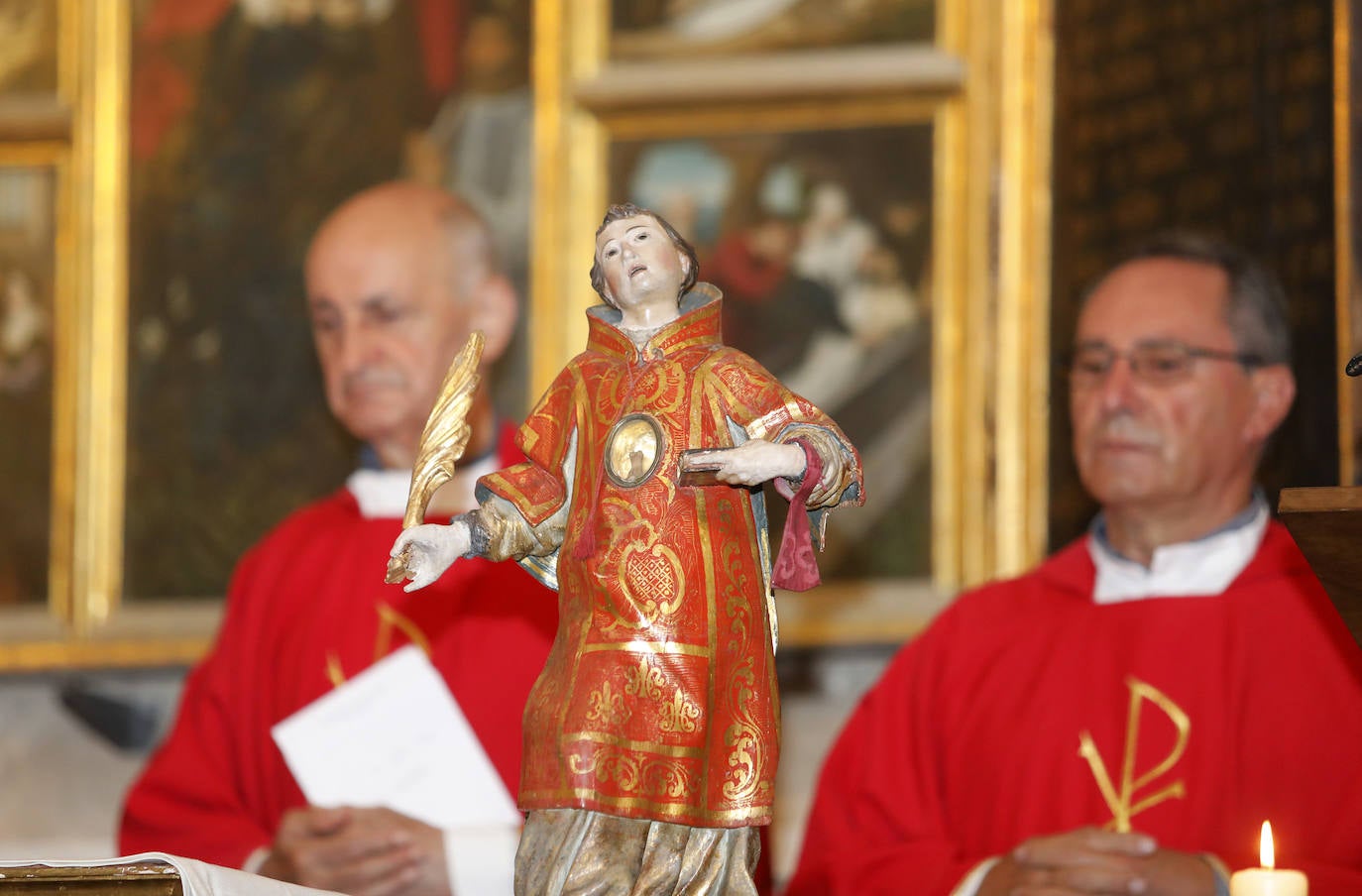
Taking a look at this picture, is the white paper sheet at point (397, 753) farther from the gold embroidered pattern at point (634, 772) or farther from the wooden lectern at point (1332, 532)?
the wooden lectern at point (1332, 532)

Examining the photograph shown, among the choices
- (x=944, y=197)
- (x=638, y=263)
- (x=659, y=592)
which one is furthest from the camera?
(x=944, y=197)

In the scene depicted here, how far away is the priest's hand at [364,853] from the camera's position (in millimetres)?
3336

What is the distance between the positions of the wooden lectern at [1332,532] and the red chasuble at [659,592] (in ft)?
1.68

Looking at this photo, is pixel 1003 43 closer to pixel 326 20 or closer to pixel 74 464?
pixel 326 20

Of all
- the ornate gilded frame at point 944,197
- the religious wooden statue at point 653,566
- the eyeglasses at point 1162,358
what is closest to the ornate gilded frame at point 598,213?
the ornate gilded frame at point 944,197

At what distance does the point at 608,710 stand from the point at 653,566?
175 millimetres

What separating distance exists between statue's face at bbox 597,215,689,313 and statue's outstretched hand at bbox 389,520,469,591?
37cm

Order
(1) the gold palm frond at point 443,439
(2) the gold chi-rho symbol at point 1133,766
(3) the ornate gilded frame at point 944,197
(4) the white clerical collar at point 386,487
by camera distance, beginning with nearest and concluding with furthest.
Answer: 1. (1) the gold palm frond at point 443,439
2. (2) the gold chi-rho symbol at point 1133,766
3. (4) the white clerical collar at point 386,487
4. (3) the ornate gilded frame at point 944,197

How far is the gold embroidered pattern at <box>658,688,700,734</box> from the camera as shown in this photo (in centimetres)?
217

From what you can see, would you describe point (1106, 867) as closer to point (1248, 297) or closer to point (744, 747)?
point (744, 747)

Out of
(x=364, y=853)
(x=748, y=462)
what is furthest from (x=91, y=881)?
(x=364, y=853)

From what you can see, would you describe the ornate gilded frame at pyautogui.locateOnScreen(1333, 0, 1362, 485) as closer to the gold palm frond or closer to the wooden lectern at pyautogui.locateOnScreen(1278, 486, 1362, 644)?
the wooden lectern at pyautogui.locateOnScreen(1278, 486, 1362, 644)

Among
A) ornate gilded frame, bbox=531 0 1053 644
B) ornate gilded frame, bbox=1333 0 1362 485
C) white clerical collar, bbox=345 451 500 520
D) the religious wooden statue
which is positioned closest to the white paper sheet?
white clerical collar, bbox=345 451 500 520

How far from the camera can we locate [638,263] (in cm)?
231
